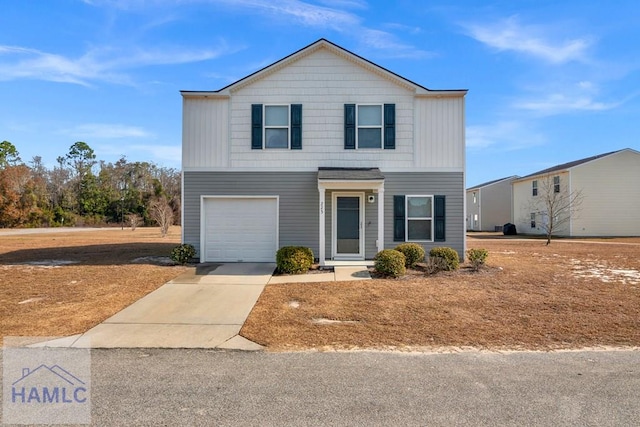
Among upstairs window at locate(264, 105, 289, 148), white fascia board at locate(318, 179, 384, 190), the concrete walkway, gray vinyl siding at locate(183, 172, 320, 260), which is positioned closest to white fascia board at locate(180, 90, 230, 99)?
upstairs window at locate(264, 105, 289, 148)

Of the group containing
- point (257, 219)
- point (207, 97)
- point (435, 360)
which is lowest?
point (435, 360)

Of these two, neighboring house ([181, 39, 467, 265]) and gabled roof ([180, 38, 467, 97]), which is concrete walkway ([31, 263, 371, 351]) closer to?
neighboring house ([181, 39, 467, 265])

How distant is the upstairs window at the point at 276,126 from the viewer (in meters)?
12.7

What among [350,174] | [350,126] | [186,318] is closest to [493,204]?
[350,126]

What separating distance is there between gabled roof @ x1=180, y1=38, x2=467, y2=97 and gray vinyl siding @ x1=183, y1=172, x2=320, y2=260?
2678 millimetres

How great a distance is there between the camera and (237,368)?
4566 millimetres

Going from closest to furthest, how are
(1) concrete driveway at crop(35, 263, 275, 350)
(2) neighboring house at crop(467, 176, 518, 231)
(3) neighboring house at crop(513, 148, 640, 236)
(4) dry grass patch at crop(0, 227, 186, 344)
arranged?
(1) concrete driveway at crop(35, 263, 275, 350) < (4) dry grass patch at crop(0, 227, 186, 344) < (3) neighboring house at crop(513, 148, 640, 236) < (2) neighboring house at crop(467, 176, 518, 231)

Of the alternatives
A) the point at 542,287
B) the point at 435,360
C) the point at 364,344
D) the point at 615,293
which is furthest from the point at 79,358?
the point at 615,293

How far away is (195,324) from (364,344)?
289 cm

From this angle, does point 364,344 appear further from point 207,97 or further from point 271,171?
point 207,97

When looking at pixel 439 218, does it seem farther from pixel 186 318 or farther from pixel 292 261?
pixel 186 318

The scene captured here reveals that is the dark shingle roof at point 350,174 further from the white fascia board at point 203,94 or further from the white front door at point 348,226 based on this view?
the white fascia board at point 203,94

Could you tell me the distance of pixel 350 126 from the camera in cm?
1266

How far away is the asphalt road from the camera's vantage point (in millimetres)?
3398
